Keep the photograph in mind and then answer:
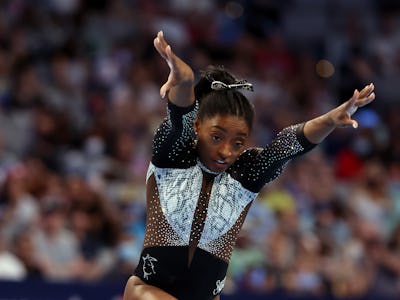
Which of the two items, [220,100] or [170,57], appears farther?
[220,100]

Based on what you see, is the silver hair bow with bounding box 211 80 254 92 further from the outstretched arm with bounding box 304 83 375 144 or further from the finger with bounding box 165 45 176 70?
the finger with bounding box 165 45 176 70

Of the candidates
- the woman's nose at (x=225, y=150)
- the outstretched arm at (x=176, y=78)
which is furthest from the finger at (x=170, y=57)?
the woman's nose at (x=225, y=150)

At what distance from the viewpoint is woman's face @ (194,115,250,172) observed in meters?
4.08

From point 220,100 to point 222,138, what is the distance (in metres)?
0.19

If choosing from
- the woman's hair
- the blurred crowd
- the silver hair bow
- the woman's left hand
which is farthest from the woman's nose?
the blurred crowd

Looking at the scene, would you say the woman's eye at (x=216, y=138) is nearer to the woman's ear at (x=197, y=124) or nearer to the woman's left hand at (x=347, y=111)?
the woman's ear at (x=197, y=124)

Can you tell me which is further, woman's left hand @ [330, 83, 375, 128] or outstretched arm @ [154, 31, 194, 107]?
woman's left hand @ [330, 83, 375, 128]

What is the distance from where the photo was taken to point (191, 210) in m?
4.21

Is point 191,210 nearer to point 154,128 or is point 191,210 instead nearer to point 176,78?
point 176,78

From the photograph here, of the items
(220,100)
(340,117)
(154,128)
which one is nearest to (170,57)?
(220,100)

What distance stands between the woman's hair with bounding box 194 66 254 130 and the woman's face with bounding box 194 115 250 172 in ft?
0.09

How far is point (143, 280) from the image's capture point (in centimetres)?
420

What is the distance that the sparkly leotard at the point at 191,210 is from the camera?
4152mm

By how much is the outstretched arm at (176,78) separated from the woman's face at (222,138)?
237mm
